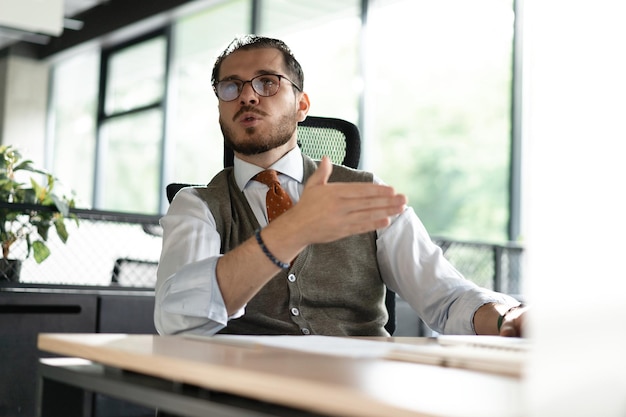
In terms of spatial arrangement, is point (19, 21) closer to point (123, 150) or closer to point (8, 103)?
point (123, 150)

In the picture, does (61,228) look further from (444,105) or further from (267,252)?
(444,105)

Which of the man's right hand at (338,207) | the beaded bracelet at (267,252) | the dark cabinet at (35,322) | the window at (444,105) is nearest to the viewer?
the man's right hand at (338,207)

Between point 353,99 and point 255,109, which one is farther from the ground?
point 353,99

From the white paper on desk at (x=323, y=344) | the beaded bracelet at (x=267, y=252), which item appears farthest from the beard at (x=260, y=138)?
the white paper on desk at (x=323, y=344)

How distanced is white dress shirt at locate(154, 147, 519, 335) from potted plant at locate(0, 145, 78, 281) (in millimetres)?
992

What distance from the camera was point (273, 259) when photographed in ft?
3.76

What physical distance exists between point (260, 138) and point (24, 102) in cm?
781

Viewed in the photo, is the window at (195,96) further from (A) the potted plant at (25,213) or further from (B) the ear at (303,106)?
(B) the ear at (303,106)

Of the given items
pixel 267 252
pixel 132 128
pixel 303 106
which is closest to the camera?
pixel 267 252

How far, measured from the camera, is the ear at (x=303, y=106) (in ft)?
5.77

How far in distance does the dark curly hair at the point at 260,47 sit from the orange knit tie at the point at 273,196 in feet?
0.71

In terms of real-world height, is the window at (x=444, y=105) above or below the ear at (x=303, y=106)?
above

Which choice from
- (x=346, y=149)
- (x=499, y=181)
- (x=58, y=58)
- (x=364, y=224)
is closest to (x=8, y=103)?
(x=58, y=58)

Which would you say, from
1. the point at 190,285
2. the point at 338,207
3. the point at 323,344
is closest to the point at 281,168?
the point at 190,285
